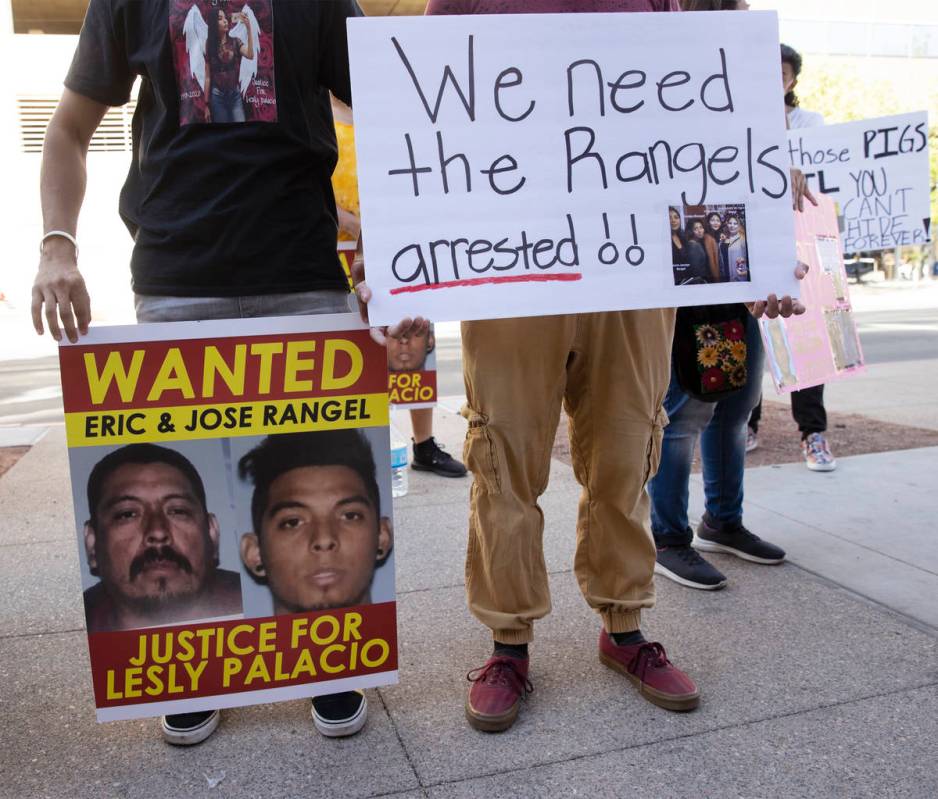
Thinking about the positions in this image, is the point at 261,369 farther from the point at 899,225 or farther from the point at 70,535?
the point at 899,225

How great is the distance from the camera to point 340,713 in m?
2.16

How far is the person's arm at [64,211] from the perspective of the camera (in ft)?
6.34

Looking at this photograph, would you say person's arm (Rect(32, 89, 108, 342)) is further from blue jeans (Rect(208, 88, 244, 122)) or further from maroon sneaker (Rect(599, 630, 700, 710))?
maroon sneaker (Rect(599, 630, 700, 710))

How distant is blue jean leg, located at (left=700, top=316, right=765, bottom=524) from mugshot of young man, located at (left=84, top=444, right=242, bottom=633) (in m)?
2.01

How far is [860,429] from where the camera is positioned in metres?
5.91

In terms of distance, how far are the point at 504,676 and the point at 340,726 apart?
1.42 feet

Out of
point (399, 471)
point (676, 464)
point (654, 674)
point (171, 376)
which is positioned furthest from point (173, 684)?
point (399, 471)

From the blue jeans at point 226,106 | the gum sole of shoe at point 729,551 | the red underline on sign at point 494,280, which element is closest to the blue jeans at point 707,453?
the gum sole of shoe at point 729,551

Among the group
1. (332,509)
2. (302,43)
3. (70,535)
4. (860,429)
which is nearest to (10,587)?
(70,535)

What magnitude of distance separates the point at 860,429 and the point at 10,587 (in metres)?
5.13

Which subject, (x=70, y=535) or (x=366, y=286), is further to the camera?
(x=70, y=535)

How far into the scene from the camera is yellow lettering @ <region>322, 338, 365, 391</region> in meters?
2.09

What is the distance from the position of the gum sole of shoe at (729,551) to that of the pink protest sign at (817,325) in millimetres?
671

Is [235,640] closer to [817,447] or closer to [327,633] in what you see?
[327,633]
